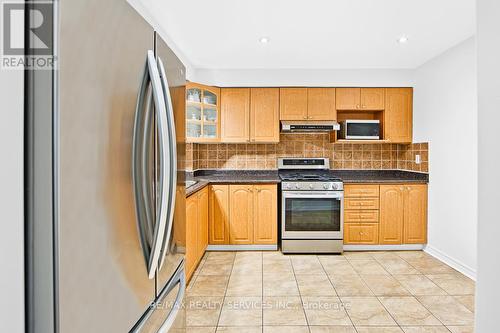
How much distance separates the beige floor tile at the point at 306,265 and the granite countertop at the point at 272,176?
1010 millimetres

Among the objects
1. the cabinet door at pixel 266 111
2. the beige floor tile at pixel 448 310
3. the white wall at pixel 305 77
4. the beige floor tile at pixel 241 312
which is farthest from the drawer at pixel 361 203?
the beige floor tile at pixel 241 312

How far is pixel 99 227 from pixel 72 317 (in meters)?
0.17

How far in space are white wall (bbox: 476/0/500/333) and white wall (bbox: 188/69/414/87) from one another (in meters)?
3.39

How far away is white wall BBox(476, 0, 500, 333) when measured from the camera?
1001mm

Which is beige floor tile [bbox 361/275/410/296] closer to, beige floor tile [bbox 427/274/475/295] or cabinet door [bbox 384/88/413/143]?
beige floor tile [bbox 427/274/475/295]

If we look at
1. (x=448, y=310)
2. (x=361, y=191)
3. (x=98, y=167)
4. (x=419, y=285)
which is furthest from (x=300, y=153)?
(x=98, y=167)

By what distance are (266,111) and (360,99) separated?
4.41ft

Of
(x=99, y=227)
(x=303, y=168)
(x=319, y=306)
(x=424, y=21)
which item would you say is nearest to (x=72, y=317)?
(x=99, y=227)

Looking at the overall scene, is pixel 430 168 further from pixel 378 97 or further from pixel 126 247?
pixel 126 247

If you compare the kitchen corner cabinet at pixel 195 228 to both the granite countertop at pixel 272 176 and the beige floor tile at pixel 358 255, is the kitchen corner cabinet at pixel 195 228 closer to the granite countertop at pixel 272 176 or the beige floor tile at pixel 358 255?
the granite countertop at pixel 272 176

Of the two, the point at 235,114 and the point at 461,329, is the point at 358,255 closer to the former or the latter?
the point at 461,329

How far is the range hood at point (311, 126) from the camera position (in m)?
4.32

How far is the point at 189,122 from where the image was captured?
395 centimetres

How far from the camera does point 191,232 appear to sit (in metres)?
3.14
